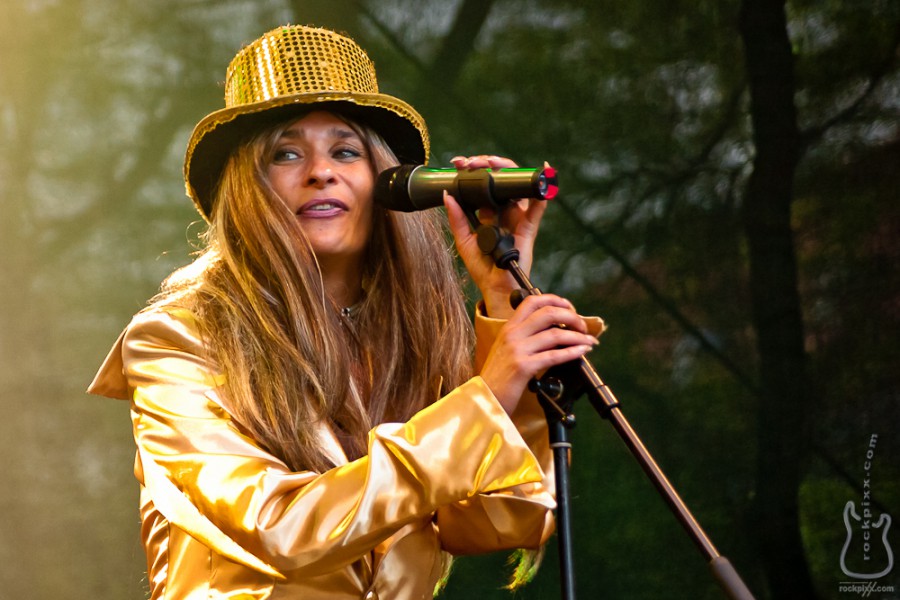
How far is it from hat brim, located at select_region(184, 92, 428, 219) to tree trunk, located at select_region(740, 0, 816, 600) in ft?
3.13

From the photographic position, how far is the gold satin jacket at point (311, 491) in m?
1.40

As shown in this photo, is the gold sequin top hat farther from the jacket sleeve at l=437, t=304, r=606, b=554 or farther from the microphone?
the jacket sleeve at l=437, t=304, r=606, b=554

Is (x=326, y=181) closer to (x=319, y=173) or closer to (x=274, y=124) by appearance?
(x=319, y=173)

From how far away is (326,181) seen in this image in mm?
1850

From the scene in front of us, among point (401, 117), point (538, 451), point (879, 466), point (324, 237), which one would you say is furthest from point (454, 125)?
point (879, 466)

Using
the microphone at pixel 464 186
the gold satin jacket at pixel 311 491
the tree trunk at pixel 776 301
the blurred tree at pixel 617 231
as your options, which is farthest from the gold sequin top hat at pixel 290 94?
Result: the tree trunk at pixel 776 301

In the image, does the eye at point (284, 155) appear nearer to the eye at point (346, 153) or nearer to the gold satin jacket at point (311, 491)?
the eye at point (346, 153)

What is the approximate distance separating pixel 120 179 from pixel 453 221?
1547 mm

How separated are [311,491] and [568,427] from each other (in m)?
0.38

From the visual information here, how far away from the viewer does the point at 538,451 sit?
185cm

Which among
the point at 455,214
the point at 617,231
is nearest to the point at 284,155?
the point at 455,214

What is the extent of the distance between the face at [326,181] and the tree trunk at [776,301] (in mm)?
1090

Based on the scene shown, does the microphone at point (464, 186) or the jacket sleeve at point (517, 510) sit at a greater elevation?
the microphone at point (464, 186)

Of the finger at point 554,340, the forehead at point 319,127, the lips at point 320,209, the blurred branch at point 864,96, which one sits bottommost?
the finger at point 554,340
